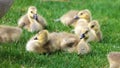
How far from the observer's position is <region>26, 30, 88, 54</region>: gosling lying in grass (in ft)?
21.9

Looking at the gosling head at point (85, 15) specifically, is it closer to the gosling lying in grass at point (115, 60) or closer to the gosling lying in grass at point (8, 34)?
the gosling lying in grass at point (8, 34)

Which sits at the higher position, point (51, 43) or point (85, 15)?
point (51, 43)

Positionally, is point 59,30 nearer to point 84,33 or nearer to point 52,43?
point 84,33

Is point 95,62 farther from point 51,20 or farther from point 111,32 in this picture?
point 51,20

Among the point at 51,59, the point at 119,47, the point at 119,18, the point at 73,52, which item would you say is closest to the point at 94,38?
the point at 119,47

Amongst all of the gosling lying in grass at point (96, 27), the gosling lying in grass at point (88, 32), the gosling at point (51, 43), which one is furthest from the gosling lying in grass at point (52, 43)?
the gosling lying in grass at point (96, 27)

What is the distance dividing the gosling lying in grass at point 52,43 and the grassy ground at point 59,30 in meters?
0.10

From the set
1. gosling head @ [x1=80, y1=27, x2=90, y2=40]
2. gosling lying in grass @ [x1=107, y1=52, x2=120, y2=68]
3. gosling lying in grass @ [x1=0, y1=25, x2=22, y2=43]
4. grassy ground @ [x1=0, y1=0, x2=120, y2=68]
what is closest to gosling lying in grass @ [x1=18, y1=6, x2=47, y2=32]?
grassy ground @ [x1=0, y1=0, x2=120, y2=68]

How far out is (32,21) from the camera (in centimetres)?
802

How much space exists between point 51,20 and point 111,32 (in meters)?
1.22

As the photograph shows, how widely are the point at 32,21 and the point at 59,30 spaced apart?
1.81 feet

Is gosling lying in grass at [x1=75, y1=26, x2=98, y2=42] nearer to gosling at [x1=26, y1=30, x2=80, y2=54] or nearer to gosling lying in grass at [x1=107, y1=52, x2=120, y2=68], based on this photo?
gosling at [x1=26, y1=30, x2=80, y2=54]

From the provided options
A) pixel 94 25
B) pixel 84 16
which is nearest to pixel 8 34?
pixel 94 25

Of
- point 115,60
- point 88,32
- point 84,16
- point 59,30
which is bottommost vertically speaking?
point 59,30
